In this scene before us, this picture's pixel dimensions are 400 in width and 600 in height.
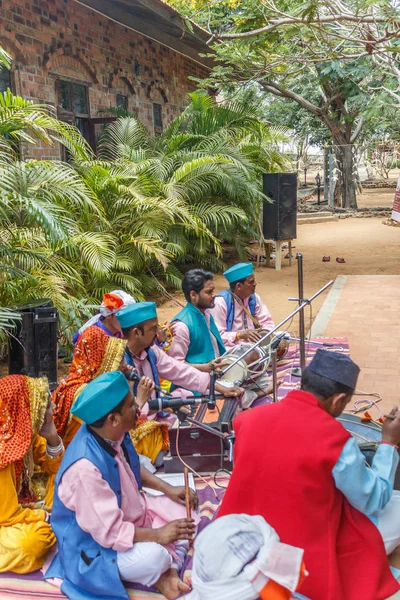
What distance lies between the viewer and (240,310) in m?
5.58

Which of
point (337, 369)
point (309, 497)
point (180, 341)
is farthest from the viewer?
point (180, 341)

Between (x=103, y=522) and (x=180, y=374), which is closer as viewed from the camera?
(x=103, y=522)

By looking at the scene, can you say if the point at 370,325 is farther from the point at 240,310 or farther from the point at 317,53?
the point at 317,53

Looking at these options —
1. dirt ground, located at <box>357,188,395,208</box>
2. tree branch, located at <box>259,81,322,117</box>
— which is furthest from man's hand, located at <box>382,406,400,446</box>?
dirt ground, located at <box>357,188,395,208</box>

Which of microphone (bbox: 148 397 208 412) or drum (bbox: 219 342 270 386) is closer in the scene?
microphone (bbox: 148 397 208 412)

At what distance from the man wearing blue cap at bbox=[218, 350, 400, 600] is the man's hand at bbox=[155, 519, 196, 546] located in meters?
0.37

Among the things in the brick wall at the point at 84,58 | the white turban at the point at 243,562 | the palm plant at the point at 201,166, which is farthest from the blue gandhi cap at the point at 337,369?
the brick wall at the point at 84,58

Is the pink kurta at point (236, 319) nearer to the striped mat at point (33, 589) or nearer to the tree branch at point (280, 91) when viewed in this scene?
the striped mat at point (33, 589)

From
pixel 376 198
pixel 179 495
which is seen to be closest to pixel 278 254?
pixel 179 495

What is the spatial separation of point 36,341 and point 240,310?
182cm

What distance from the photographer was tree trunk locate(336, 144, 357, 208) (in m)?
21.3

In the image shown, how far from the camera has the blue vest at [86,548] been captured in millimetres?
2549

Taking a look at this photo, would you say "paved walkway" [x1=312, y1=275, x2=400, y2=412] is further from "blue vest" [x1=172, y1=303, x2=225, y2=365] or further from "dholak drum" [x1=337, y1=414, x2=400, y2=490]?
"blue vest" [x1=172, y1=303, x2=225, y2=365]

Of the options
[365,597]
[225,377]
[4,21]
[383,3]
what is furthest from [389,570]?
[4,21]
